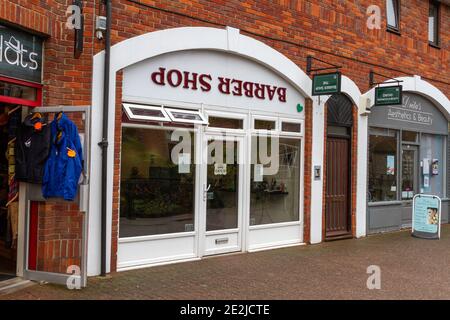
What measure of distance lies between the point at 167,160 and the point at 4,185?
2.31 m

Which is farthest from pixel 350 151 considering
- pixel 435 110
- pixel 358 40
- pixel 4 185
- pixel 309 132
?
pixel 4 185

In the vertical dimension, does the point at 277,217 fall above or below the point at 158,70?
below

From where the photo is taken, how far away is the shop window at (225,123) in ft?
27.3

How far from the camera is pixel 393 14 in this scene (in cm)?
1211

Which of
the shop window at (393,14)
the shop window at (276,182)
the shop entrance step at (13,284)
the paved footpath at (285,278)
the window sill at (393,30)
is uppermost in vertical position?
the shop window at (393,14)

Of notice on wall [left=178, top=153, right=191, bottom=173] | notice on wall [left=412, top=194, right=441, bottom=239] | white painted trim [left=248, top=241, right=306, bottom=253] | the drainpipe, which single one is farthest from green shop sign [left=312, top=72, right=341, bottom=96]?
the drainpipe

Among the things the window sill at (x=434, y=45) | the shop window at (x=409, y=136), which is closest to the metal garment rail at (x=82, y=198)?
the shop window at (x=409, y=136)

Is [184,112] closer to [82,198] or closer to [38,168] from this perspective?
[82,198]

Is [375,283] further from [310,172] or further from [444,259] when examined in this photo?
[310,172]

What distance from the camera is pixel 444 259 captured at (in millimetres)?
8672

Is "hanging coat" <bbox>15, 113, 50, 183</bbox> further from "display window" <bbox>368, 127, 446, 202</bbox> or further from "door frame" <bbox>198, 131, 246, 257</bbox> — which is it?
"display window" <bbox>368, 127, 446, 202</bbox>

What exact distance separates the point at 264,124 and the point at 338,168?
2.32 m

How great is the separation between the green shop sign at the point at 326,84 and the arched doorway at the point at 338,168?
2.53 ft

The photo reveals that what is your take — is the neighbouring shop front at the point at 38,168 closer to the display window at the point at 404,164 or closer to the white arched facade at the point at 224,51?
the white arched facade at the point at 224,51
